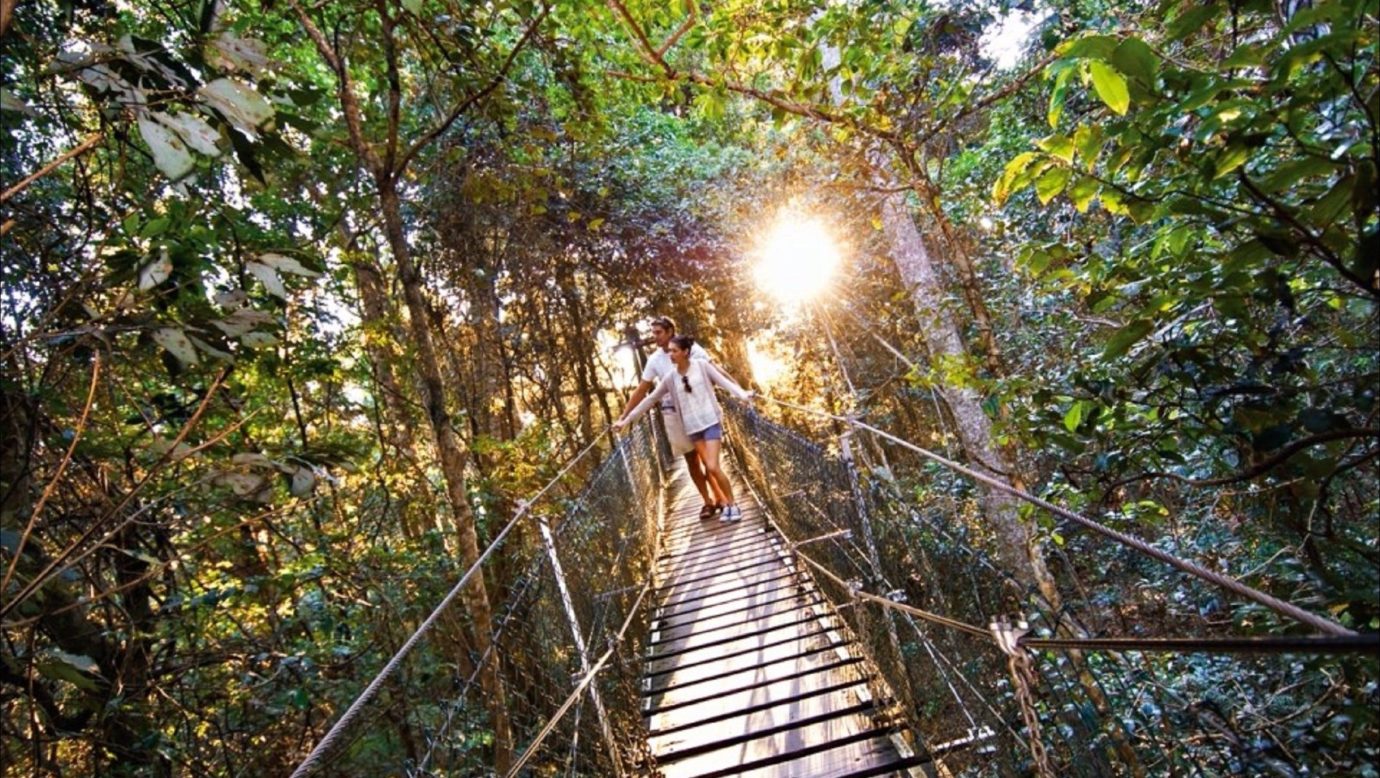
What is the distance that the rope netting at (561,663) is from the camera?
176cm

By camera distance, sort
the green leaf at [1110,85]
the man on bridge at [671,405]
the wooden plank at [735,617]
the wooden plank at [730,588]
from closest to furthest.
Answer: the green leaf at [1110,85], the wooden plank at [735,617], the wooden plank at [730,588], the man on bridge at [671,405]

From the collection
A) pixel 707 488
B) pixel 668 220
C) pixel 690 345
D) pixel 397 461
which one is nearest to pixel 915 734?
pixel 690 345

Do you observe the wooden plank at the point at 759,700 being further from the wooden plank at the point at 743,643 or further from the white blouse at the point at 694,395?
the white blouse at the point at 694,395

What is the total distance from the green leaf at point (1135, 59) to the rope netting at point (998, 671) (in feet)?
2.00

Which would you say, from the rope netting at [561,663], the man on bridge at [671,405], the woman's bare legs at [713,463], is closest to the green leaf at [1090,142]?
the rope netting at [561,663]

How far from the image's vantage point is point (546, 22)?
2609mm

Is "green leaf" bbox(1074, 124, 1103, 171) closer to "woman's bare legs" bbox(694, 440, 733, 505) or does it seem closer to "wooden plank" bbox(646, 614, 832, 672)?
"wooden plank" bbox(646, 614, 832, 672)

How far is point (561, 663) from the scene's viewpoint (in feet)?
7.54

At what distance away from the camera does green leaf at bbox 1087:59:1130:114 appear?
32.5 inches

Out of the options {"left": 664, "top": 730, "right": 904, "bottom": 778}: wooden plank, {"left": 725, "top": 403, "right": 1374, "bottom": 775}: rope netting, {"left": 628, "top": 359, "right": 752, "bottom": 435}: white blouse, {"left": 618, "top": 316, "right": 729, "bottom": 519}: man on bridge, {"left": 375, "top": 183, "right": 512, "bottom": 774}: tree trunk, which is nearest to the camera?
{"left": 725, "top": 403, "right": 1374, "bottom": 775}: rope netting

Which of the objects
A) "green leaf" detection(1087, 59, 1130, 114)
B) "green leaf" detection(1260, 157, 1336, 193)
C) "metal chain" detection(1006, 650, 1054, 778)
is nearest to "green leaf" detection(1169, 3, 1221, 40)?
"green leaf" detection(1087, 59, 1130, 114)

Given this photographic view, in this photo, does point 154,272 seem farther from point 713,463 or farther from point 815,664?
point 713,463

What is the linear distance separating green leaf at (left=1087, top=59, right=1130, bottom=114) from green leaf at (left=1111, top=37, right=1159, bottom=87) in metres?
0.03

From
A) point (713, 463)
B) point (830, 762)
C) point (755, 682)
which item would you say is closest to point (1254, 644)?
point (830, 762)
